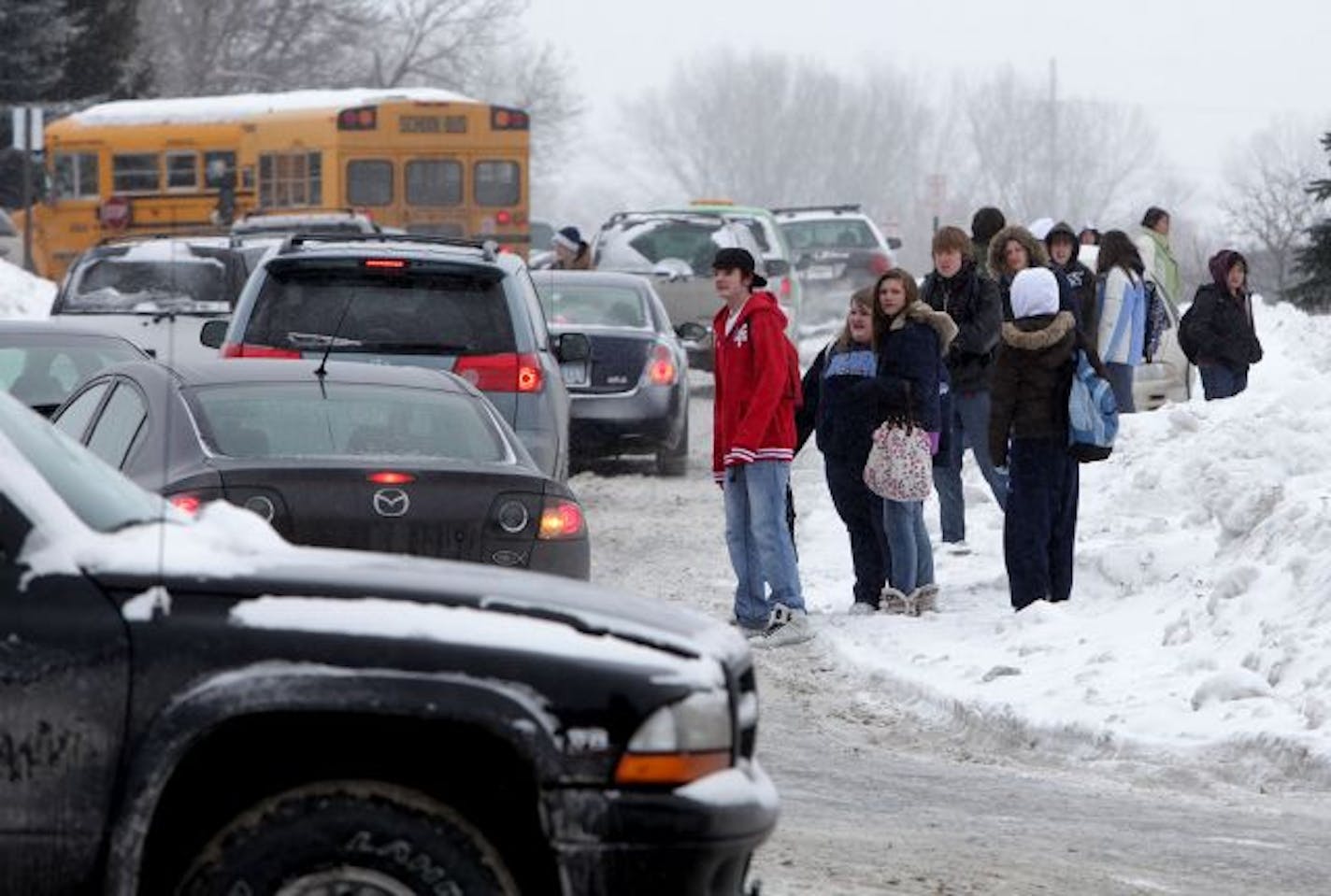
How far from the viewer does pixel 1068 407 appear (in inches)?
555

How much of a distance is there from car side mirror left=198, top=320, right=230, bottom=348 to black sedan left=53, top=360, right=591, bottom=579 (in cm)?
385

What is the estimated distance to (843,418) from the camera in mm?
14734

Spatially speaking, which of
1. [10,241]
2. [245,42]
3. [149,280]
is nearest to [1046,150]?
[245,42]

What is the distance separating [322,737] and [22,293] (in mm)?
32074

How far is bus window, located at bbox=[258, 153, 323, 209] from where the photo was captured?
39812 mm

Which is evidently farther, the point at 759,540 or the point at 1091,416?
the point at 759,540

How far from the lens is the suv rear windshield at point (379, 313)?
566 inches

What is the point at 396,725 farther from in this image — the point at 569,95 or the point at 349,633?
the point at 569,95

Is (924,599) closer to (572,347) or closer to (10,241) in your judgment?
(572,347)

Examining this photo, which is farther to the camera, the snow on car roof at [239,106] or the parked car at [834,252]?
the parked car at [834,252]

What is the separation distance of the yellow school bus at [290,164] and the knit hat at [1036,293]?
25161mm

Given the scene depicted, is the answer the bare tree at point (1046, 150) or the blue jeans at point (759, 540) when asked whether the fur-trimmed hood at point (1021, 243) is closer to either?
the blue jeans at point (759, 540)

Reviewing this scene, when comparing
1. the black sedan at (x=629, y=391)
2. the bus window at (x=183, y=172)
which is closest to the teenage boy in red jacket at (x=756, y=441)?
the black sedan at (x=629, y=391)

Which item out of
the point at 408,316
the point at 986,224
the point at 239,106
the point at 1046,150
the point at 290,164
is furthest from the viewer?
the point at 1046,150
